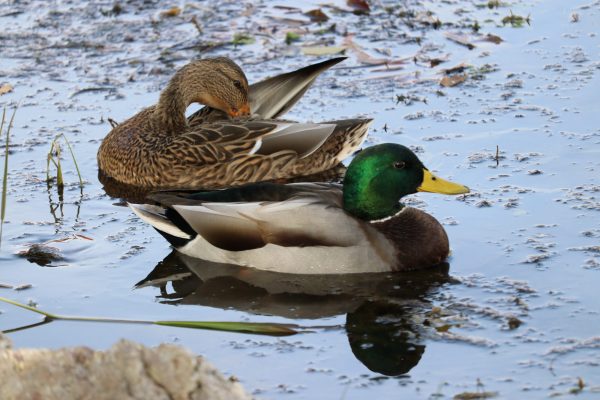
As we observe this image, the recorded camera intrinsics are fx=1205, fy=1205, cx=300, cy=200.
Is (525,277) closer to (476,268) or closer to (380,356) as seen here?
(476,268)

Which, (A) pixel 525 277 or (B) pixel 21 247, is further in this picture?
(B) pixel 21 247

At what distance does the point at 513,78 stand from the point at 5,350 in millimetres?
7316

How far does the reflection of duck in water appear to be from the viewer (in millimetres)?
6250

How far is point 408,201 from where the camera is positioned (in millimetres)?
8445

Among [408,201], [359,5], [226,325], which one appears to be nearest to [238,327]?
[226,325]

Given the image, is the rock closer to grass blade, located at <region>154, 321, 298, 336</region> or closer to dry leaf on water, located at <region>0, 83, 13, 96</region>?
grass blade, located at <region>154, 321, 298, 336</region>

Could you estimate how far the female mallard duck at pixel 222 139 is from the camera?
922 cm

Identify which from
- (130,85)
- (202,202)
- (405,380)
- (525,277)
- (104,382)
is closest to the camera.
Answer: (104,382)

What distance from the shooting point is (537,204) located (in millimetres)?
8070

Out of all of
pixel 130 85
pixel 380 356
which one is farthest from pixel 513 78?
pixel 380 356

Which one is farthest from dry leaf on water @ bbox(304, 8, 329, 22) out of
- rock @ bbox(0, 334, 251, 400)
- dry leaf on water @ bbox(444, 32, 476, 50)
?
rock @ bbox(0, 334, 251, 400)

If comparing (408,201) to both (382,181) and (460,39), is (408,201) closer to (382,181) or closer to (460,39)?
(382,181)

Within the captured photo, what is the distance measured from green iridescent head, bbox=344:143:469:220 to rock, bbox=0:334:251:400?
11.8 feet

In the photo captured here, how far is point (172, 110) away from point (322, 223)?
2.88 meters
